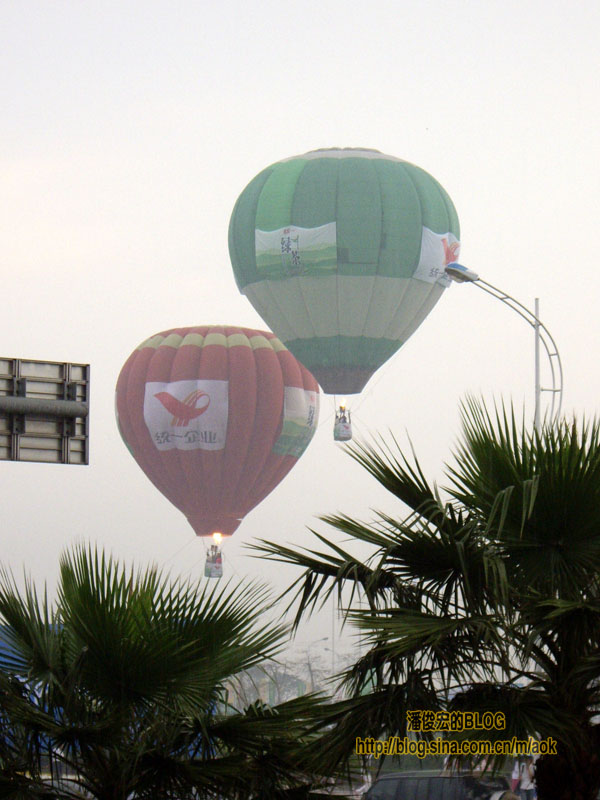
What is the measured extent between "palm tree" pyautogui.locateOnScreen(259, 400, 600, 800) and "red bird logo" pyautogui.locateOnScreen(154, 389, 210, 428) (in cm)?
3896

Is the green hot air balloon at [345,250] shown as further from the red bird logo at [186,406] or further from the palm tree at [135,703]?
the palm tree at [135,703]

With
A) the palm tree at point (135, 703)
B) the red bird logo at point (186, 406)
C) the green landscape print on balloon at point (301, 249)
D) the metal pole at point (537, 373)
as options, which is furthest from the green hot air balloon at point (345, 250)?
the palm tree at point (135, 703)

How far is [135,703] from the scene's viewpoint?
11242mm

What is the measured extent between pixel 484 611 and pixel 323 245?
112 ft

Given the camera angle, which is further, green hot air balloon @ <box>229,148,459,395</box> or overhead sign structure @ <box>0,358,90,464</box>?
green hot air balloon @ <box>229,148,459,395</box>

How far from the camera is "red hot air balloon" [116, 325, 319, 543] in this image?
4978cm

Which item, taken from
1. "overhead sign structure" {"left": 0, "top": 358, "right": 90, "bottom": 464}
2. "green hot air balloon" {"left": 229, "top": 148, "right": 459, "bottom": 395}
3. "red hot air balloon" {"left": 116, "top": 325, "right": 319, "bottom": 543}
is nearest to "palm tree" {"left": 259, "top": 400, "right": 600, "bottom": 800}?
"overhead sign structure" {"left": 0, "top": 358, "right": 90, "bottom": 464}

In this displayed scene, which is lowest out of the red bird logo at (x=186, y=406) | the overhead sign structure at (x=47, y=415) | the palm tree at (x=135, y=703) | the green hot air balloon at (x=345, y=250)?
the palm tree at (x=135, y=703)

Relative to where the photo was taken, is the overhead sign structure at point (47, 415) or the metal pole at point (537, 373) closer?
the overhead sign structure at point (47, 415)

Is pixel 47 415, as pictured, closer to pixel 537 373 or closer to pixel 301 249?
pixel 537 373

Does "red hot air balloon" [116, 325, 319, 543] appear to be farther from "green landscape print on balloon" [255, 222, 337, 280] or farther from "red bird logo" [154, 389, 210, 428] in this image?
"green landscape print on balloon" [255, 222, 337, 280]

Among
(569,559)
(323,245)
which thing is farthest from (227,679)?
(323,245)

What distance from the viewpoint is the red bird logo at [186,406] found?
163 feet

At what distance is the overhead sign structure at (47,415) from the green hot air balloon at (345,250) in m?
26.0
